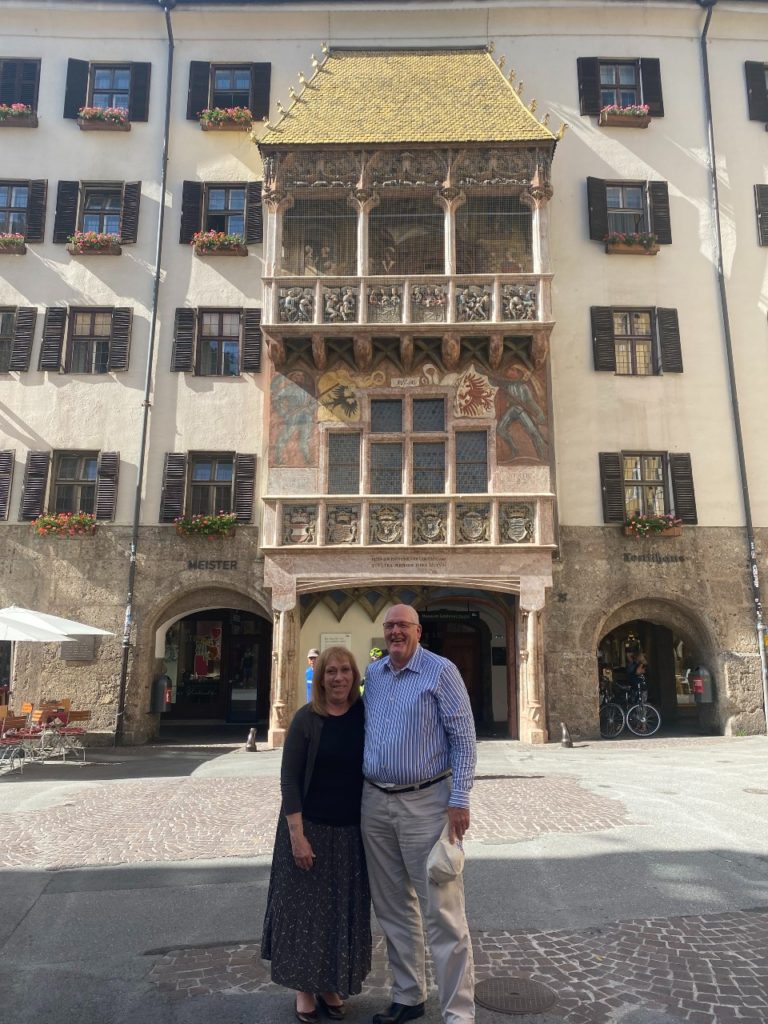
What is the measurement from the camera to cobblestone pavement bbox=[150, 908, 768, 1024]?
3922 mm

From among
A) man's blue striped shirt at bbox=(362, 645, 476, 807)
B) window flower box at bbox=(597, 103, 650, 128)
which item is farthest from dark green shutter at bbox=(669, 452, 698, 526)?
man's blue striped shirt at bbox=(362, 645, 476, 807)

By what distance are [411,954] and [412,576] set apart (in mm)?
12326

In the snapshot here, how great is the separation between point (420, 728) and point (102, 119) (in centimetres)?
2008

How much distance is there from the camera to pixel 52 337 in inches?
717

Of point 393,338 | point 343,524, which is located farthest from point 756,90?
point 343,524

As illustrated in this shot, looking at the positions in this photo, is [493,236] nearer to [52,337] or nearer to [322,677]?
[52,337]

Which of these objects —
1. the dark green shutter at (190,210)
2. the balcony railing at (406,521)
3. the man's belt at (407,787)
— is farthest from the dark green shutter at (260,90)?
the man's belt at (407,787)

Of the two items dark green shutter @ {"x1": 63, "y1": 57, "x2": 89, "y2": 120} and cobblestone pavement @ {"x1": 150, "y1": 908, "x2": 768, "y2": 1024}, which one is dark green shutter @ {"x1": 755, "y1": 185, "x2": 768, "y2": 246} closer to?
dark green shutter @ {"x1": 63, "y1": 57, "x2": 89, "y2": 120}

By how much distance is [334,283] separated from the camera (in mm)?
16703

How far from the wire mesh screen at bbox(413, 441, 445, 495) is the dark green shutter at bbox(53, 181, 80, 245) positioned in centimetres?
1022

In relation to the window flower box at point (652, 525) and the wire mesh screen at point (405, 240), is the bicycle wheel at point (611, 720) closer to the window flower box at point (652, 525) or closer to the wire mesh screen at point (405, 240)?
the window flower box at point (652, 525)

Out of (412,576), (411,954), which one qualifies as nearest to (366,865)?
(411,954)

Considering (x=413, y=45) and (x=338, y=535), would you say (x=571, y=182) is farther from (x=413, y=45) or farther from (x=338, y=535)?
(x=338, y=535)

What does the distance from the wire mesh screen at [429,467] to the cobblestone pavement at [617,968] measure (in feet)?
39.6
